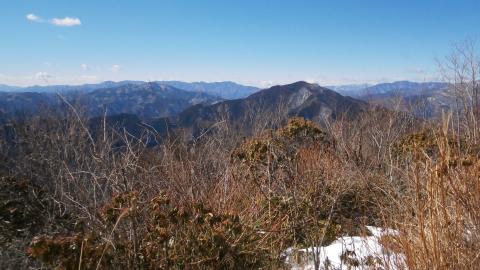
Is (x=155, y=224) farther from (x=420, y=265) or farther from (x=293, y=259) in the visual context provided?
(x=420, y=265)

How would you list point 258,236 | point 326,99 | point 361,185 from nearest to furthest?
1. point 258,236
2. point 361,185
3. point 326,99

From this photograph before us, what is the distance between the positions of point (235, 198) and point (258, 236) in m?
0.77

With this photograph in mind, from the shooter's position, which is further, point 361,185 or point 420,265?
point 361,185

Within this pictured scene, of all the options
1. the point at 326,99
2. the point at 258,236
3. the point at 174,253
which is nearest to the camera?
the point at 174,253

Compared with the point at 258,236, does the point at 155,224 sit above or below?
above

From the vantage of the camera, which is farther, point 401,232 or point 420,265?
point 401,232

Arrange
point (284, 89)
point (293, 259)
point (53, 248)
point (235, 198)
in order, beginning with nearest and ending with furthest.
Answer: point (53, 248) → point (293, 259) → point (235, 198) → point (284, 89)

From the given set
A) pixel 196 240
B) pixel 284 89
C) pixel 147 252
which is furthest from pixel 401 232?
pixel 284 89

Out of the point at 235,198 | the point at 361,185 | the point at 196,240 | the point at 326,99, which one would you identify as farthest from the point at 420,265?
the point at 326,99

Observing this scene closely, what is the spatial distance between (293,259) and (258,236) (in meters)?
0.55

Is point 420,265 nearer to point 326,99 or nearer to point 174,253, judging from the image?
point 174,253

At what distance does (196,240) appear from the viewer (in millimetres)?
3059

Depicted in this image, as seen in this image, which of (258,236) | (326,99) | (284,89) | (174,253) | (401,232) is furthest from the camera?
(284,89)

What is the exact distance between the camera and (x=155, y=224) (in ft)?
10.3
